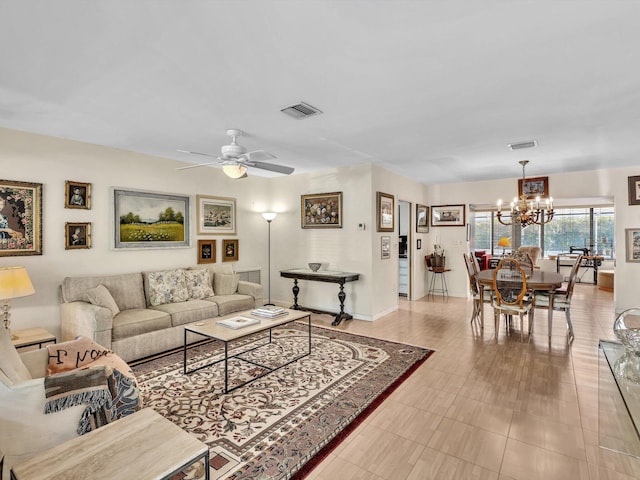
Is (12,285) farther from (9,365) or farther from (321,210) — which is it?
(321,210)

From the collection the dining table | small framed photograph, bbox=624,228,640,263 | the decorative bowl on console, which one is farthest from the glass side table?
small framed photograph, bbox=624,228,640,263

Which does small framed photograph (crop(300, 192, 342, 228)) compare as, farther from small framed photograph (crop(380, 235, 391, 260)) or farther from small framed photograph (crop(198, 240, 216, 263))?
small framed photograph (crop(198, 240, 216, 263))

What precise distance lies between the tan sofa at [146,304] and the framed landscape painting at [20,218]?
1.78ft

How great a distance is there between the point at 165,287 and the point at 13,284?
1.61 meters

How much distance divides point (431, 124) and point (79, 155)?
157 inches

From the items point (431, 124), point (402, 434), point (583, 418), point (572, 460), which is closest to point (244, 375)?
point (402, 434)

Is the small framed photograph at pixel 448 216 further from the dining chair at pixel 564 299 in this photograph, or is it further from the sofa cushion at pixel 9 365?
the sofa cushion at pixel 9 365

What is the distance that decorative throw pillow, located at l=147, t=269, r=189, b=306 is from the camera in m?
4.35

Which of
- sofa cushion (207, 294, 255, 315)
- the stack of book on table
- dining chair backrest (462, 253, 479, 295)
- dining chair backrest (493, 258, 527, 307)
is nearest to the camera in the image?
the stack of book on table

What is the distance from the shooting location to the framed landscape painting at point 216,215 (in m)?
5.30

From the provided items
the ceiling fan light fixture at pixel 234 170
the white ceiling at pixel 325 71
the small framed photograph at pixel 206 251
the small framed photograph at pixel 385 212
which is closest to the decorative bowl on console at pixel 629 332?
the white ceiling at pixel 325 71

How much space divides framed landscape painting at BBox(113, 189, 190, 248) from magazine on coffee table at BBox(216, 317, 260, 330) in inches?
76.5

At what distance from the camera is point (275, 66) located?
221cm

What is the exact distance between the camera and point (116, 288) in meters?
4.09
